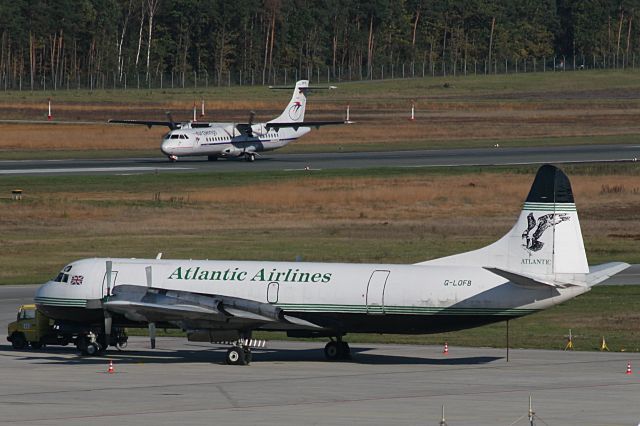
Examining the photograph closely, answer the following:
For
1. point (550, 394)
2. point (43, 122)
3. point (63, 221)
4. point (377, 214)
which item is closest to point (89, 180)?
point (63, 221)

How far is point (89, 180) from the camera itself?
299 feet

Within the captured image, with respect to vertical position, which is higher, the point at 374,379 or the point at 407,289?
the point at 407,289

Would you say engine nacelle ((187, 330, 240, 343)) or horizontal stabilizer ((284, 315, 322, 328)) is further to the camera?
engine nacelle ((187, 330, 240, 343))

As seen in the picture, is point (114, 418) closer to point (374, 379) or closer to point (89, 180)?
point (374, 379)

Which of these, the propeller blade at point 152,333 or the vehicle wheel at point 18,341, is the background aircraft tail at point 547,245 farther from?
the vehicle wheel at point 18,341

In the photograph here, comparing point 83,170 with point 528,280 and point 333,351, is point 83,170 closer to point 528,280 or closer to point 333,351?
point 333,351

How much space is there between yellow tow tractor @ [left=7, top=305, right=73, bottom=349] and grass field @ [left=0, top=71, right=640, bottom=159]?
6976 centimetres

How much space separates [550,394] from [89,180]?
2521 inches

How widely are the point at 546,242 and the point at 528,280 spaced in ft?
5.15

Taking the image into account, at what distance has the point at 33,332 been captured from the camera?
42094mm

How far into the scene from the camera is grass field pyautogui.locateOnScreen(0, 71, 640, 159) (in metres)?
123

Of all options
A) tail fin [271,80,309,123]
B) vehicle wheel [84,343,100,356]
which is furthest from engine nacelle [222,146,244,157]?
vehicle wheel [84,343,100,356]

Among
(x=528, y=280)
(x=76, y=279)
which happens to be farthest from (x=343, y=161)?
(x=528, y=280)

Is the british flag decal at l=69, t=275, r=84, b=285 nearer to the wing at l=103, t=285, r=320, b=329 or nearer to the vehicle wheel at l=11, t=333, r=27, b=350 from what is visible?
the wing at l=103, t=285, r=320, b=329
